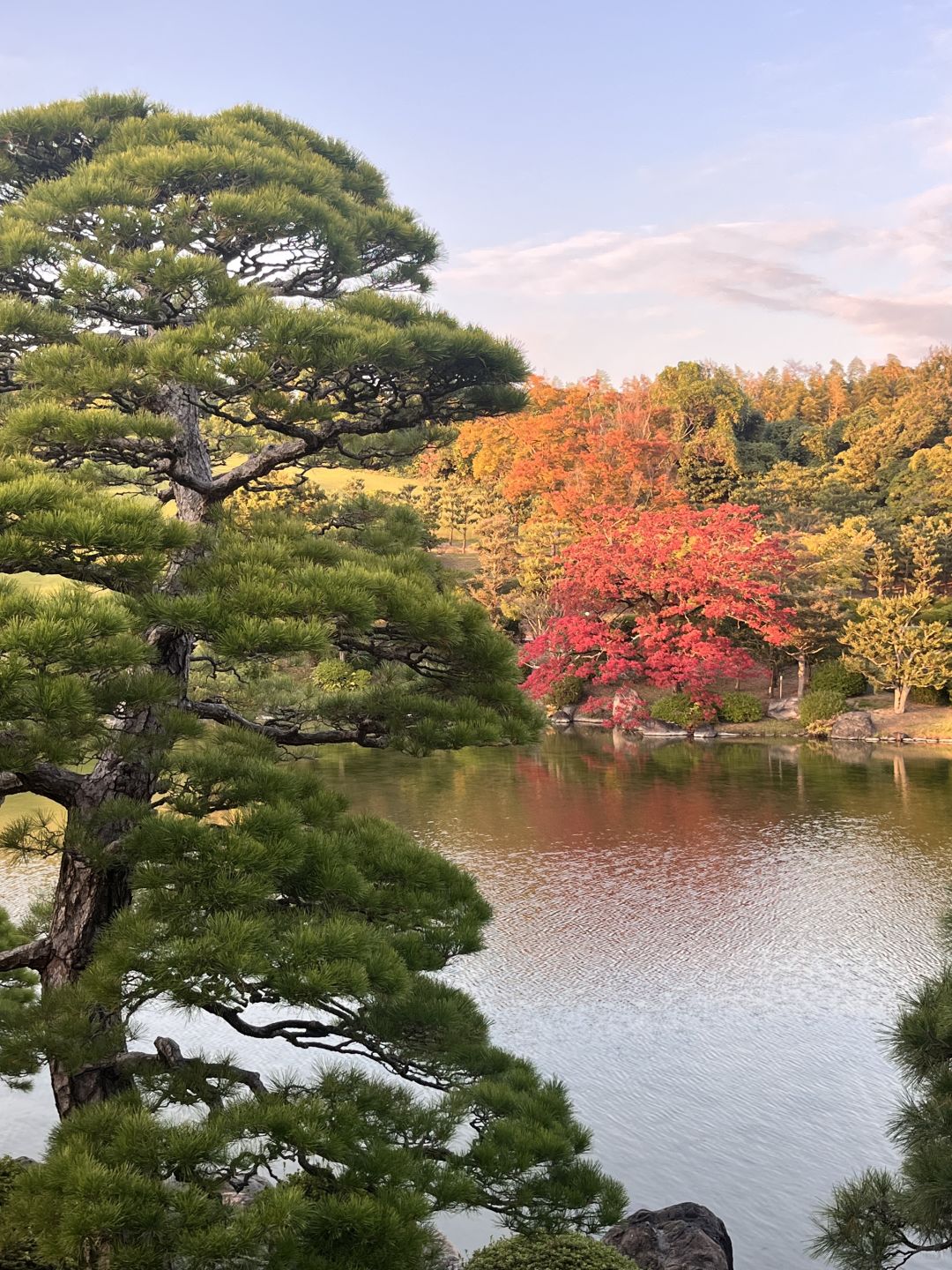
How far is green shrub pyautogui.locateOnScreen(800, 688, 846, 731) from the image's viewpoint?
18062 mm

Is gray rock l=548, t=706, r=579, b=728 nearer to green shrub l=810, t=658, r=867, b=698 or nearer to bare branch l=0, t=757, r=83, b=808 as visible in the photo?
green shrub l=810, t=658, r=867, b=698

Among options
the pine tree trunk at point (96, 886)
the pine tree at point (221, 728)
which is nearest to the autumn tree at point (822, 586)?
the pine tree at point (221, 728)

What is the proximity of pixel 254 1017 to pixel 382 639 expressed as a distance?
424cm

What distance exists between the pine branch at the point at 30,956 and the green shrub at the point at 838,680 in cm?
1650

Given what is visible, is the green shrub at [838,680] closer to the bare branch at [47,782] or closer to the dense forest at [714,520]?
the dense forest at [714,520]

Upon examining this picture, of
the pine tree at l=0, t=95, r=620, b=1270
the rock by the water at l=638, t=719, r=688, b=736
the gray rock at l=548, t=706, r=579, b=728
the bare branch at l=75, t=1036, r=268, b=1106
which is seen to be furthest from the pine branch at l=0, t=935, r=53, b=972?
the gray rock at l=548, t=706, r=579, b=728

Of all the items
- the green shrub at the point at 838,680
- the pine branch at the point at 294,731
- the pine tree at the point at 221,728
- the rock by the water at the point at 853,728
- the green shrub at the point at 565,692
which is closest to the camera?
the pine tree at the point at 221,728

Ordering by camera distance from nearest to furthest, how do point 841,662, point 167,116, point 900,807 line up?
point 167,116 < point 900,807 < point 841,662

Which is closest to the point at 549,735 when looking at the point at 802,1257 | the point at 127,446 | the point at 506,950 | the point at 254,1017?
the point at 506,950

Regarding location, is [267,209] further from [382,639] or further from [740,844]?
[740,844]

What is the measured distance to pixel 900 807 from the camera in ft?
40.6

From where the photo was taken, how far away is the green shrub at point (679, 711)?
60.7 feet

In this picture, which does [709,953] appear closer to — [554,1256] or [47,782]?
[554,1256]

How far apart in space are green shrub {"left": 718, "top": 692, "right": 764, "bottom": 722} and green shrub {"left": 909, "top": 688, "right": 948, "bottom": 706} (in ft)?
8.79
